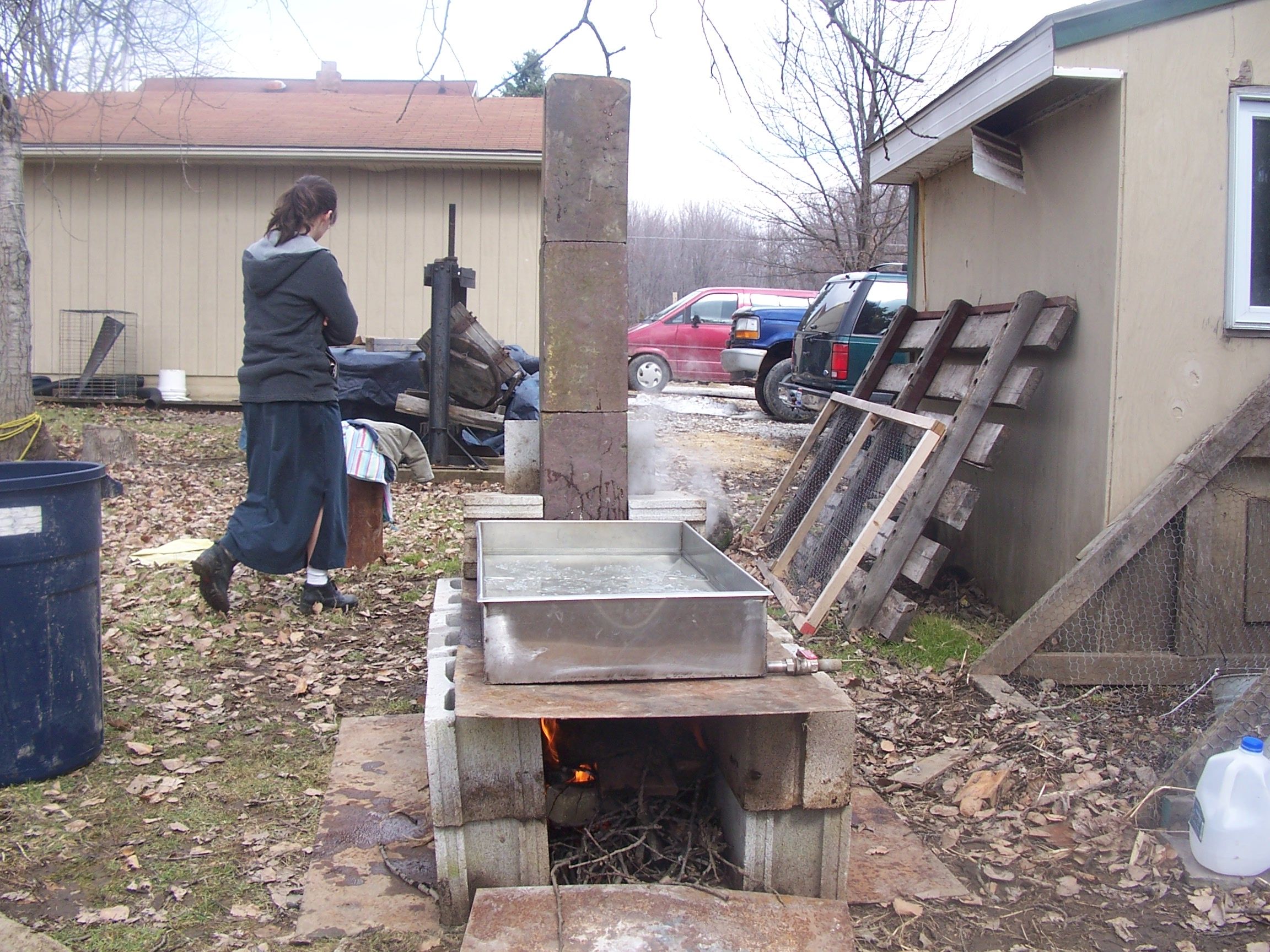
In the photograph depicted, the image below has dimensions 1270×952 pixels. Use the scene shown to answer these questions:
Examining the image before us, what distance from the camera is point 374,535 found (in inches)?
251

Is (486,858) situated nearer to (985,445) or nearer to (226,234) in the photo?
(985,445)

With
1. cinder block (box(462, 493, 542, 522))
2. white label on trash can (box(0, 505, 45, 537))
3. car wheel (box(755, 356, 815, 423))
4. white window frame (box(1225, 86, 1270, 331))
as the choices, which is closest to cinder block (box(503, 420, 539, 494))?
cinder block (box(462, 493, 542, 522))

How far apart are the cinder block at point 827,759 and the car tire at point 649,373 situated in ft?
51.3

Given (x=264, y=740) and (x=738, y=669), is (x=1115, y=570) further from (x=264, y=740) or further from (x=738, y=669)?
(x=264, y=740)

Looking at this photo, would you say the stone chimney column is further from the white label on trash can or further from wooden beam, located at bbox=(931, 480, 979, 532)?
wooden beam, located at bbox=(931, 480, 979, 532)

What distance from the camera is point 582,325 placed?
401 cm

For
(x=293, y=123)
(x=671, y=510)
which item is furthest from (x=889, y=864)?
(x=293, y=123)

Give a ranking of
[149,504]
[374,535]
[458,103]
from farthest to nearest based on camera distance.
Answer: [458,103] < [149,504] < [374,535]

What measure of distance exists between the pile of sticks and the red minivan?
50.1 feet

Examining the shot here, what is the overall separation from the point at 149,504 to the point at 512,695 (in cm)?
647

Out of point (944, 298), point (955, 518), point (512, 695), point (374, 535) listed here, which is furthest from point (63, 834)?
point (944, 298)

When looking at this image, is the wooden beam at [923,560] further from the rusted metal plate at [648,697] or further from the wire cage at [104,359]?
the wire cage at [104,359]

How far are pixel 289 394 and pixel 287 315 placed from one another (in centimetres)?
38

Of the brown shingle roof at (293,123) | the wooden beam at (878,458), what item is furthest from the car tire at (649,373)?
the wooden beam at (878,458)
